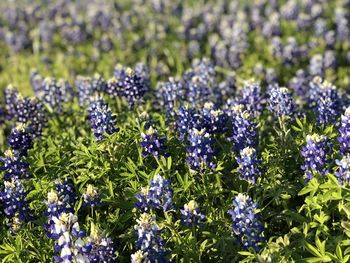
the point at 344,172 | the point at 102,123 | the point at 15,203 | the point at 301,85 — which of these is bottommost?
the point at 301,85

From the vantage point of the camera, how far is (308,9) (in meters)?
12.0

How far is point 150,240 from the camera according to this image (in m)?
3.95

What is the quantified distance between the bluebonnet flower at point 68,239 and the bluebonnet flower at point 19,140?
181 centimetres

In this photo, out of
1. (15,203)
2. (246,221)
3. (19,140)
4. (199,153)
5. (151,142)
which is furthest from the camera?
(19,140)

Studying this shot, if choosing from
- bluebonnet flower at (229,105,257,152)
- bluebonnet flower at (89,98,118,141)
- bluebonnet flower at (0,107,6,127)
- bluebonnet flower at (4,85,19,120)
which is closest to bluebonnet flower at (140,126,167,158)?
bluebonnet flower at (89,98,118,141)

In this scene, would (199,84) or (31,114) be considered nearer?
(31,114)

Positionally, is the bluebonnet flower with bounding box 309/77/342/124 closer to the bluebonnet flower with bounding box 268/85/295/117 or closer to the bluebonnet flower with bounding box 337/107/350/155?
the bluebonnet flower with bounding box 268/85/295/117

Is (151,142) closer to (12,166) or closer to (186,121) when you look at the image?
(186,121)

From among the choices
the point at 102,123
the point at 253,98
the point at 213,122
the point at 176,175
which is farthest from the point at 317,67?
the point at 102,123

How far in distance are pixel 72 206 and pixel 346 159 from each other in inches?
95.8

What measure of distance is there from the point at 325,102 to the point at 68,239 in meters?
3.20

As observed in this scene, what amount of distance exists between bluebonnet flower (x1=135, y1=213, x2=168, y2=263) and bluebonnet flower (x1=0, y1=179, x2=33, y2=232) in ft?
3.97

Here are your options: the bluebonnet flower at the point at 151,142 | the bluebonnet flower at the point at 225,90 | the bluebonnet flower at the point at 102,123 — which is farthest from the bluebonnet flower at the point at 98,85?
the bluebonnet flower at the point at 151,142

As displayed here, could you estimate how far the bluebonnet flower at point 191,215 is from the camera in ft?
14.0
